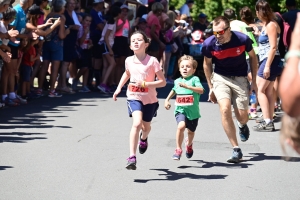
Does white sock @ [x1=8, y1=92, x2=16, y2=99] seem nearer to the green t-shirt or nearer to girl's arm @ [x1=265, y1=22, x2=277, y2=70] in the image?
girl's arm @ [x1=265, y1=22, x2=277, y2=70]

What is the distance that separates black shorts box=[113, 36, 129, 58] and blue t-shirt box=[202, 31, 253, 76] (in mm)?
8754

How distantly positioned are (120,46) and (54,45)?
2.86m

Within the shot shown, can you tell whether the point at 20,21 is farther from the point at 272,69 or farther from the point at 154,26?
the point at 154,26

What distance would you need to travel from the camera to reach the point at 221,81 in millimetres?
9422

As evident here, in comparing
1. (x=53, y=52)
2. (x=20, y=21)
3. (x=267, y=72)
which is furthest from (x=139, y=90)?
(x=53, y=52)

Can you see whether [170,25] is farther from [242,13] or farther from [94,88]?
[242,13]

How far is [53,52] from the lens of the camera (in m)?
15.7

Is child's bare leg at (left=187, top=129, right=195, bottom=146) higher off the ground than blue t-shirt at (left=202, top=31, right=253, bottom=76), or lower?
lower

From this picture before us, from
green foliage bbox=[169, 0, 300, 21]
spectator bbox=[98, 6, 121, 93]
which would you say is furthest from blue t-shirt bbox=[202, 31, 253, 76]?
green foliage bbox=[169, 0, 300, 21]

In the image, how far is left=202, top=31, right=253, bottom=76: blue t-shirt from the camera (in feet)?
30.2

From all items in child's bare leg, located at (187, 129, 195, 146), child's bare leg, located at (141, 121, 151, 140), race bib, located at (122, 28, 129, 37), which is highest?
race bib, located at (122, 28, 129, 37)

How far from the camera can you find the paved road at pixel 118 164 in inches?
289

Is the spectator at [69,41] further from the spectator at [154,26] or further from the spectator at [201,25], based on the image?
the spectator at [201,25]

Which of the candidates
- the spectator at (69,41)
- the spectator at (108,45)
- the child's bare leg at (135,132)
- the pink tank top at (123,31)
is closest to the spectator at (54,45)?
the spectator at (69,41)
